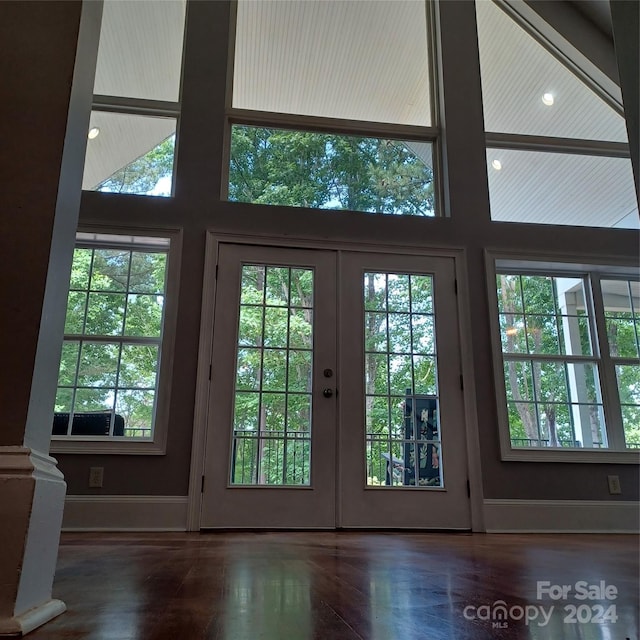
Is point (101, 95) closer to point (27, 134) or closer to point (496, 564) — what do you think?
point (27, 134)

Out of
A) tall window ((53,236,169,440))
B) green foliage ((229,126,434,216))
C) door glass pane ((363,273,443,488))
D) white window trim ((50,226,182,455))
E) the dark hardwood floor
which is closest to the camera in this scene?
the dark hardwood floor

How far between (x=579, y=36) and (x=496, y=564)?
4.22 meters

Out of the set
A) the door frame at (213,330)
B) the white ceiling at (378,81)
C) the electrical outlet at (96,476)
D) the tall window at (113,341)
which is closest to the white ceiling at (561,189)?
the white ceiling at (378,81)

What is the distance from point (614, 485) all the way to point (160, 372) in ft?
10.2

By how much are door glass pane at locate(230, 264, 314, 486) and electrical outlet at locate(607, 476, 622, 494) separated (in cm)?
203

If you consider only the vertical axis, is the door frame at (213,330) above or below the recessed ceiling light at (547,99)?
below

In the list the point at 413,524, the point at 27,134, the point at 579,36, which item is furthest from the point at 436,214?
the point at 27,134

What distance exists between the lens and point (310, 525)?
124 inches

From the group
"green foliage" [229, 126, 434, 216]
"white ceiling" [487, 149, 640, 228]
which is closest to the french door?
"green foliage" [229, 126, 434, 216]

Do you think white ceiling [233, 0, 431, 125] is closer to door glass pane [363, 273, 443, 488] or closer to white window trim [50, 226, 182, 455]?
white window trim [50, 226, 182, 455]

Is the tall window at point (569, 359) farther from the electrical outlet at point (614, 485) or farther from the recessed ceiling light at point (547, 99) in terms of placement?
the recessed ceiling light at point (547, 99)

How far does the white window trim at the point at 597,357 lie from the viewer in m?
3.44

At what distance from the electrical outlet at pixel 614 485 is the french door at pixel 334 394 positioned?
1.01m

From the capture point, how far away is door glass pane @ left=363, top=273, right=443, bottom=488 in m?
3.38
